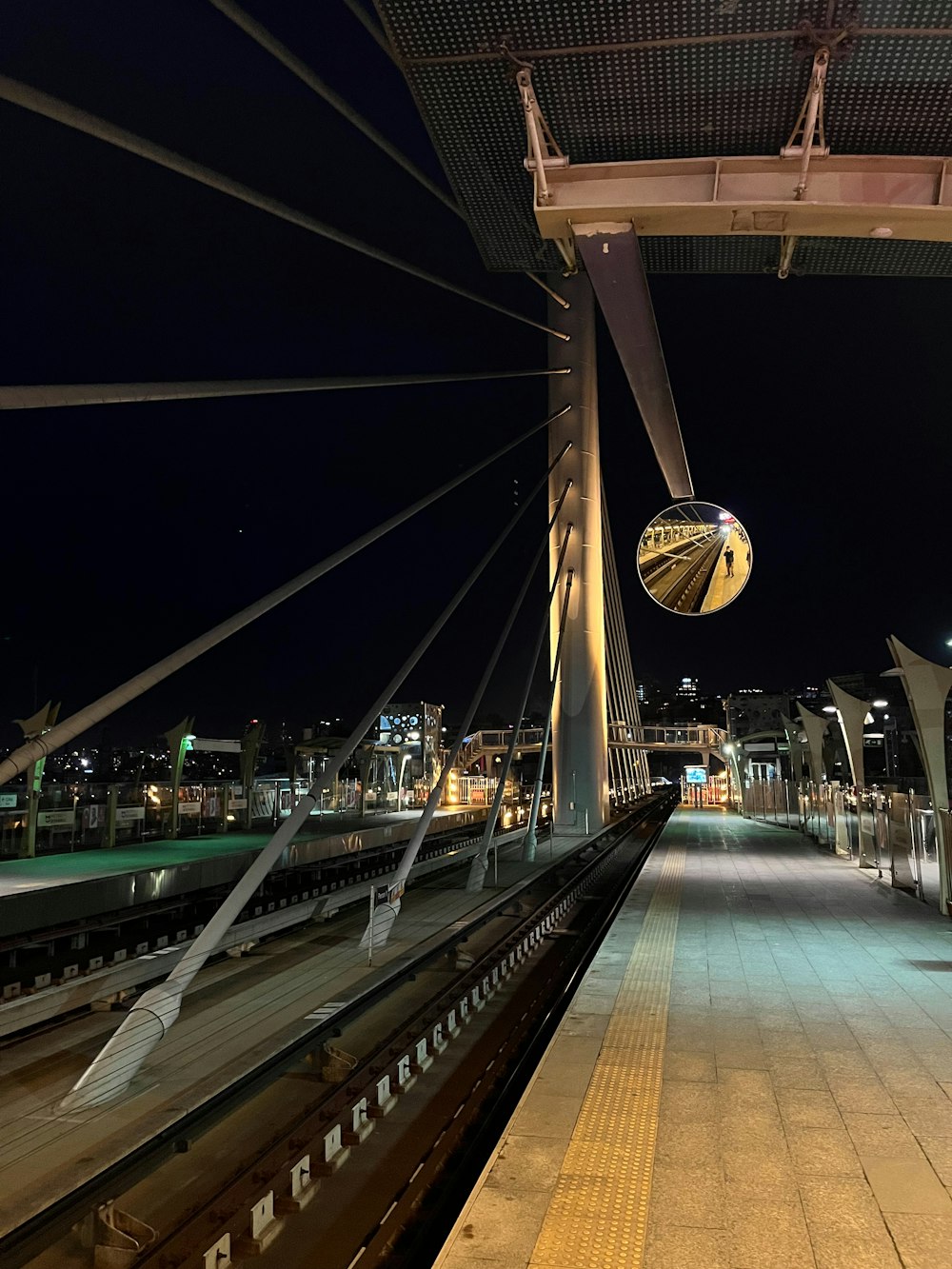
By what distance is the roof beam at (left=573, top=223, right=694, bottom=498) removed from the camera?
4.80 metres

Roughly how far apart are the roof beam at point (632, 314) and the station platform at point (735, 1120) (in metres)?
4.44

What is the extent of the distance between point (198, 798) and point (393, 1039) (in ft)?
48.5

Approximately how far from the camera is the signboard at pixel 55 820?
633 inches

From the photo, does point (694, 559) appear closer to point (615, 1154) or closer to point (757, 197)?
point (757, 197)

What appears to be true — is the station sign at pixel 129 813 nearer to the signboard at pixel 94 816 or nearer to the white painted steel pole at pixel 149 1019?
the signboard at pixel 94 816

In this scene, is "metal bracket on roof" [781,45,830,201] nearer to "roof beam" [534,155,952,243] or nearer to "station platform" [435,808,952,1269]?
"roof beam" [534,155,952,243]

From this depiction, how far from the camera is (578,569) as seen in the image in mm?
21859

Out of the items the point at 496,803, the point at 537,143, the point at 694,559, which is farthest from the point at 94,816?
the point at 537,143

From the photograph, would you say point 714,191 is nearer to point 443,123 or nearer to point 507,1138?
point 443,123

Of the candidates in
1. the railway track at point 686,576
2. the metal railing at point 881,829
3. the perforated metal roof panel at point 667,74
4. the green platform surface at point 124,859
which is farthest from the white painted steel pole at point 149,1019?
the railway track at point 686,576

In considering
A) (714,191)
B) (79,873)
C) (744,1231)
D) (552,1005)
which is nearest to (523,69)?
(714,191)

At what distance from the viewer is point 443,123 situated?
15.9 ft

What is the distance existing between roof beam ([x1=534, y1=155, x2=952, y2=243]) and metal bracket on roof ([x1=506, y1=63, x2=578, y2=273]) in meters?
0.02

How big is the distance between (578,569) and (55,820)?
41.7ft
